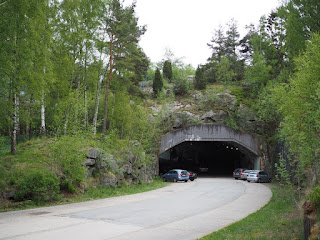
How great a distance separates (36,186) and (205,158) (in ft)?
141

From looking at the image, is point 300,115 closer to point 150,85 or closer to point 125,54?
point 125,54

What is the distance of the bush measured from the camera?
40.2ft

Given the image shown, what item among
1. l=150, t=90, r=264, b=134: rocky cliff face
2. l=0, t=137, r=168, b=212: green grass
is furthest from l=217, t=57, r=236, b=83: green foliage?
l=0, t=137, r=168, b=212: green grass

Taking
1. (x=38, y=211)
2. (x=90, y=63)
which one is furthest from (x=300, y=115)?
(x=90, y=63)

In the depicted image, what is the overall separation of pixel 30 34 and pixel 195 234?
11569 millimetres

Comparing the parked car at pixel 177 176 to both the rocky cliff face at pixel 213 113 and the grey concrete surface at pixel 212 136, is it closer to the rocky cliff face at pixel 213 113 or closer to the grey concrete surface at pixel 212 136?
the grey concrete surface at pixel 212 136

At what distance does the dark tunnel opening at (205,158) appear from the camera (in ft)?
145

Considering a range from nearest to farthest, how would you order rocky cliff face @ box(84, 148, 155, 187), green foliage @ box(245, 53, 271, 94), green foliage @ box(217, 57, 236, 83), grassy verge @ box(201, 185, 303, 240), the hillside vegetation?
grassy verge @ box(201, 185, 303, 240)
the hillside vegetation
rocky cliff face @ box(84, 148, 155, 187)
green foliage @ box(245, 53, 271, 94)
green foliage @ box(217, 57, 236, 83)

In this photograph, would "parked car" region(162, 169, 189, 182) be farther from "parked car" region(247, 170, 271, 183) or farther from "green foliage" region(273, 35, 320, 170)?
"green foliage" region(273, 35, 320, 170)

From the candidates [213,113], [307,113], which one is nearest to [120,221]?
[307,113]

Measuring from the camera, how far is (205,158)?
2066 inches

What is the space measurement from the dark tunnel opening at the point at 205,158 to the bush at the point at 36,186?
28.9 meters

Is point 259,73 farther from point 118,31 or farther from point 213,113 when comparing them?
point 118,31

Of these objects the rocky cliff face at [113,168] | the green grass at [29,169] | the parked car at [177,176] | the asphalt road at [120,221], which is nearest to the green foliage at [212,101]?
the parked car at [177,176]
